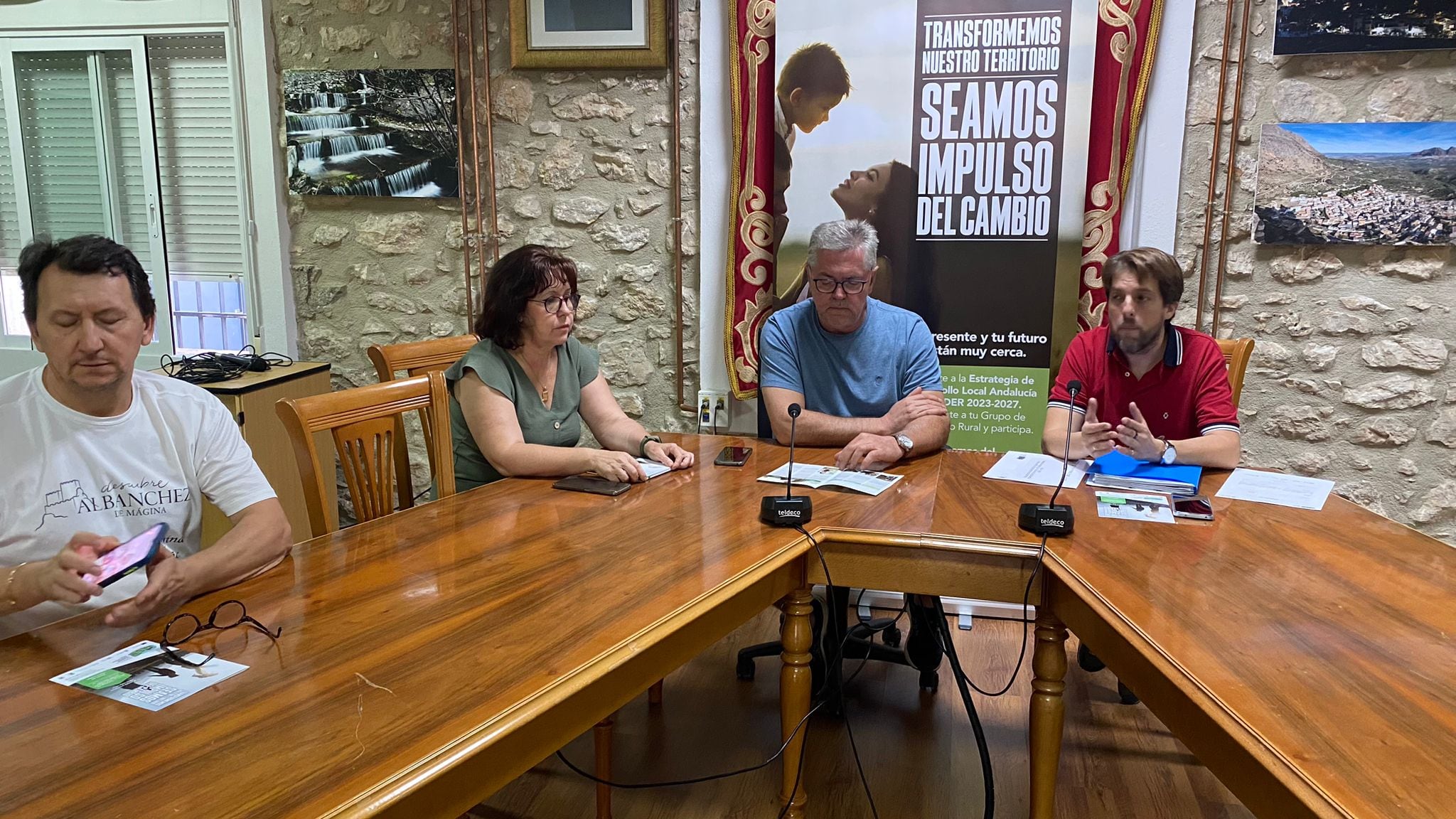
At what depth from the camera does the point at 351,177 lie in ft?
12.1

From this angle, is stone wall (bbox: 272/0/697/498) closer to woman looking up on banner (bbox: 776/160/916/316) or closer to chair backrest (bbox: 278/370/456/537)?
woman looking up on banner (bbox: 776/160/916/316)

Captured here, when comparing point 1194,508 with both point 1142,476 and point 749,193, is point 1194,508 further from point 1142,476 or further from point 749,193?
point 749,193

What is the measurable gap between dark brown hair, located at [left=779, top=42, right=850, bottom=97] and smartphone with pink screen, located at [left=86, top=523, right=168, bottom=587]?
2.46 metres

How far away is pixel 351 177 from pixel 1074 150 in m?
2.71

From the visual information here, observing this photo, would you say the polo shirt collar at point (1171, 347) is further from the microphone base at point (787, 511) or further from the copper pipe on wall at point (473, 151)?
the copper pipe on wall at point (473, 151)

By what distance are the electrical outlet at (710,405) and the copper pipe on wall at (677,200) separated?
2.5 inches

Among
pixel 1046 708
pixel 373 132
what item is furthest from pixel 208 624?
pixel 373 132

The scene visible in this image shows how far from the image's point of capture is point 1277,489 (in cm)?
214

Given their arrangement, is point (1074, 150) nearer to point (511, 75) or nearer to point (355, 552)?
point (511, 75)

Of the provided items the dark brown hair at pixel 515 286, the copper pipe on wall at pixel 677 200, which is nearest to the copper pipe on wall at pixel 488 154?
the copper pipe on wall at pixel 677 200

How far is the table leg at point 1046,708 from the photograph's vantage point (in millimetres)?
1782

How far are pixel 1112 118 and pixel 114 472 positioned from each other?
2.88 metres

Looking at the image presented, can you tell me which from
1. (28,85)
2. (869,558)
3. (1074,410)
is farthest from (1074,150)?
(28,85)

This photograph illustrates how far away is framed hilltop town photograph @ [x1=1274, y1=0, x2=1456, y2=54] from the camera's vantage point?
2.73m
